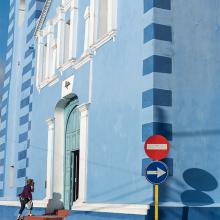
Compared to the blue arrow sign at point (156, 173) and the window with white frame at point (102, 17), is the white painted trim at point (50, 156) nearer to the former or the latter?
the window with white frame at point (102, 17)

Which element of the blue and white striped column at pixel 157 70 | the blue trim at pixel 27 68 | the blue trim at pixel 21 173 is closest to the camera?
the blue and white striped column at pixel 157 70

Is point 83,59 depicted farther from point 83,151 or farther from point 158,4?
point 158,4

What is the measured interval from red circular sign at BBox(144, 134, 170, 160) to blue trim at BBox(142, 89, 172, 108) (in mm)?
1474

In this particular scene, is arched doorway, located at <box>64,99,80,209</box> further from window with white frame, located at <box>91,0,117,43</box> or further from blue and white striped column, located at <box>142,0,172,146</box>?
blue and white striped column, located at <box>142,0,172,146</box>

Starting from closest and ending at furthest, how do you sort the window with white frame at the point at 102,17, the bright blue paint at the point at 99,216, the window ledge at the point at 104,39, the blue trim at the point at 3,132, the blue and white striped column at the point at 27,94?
the bright blue paint at the point at 99,216, the window ledge at the point at 104,39, the window with white frame at the point at 102,17, the blue and white striped column at the point at 27,94, the blue trim at the point at 3,132

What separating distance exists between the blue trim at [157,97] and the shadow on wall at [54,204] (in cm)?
656

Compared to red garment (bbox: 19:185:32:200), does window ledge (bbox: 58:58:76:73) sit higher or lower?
higher

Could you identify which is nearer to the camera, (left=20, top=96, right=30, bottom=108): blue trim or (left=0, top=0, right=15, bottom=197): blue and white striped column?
(left=20, top=96, right=30, bottom=108): blue trim

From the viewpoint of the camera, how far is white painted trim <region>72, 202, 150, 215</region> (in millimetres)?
11430

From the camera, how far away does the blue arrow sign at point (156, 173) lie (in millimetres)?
10305

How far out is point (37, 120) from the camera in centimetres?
1973

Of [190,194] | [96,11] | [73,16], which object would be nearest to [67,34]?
[73,16]

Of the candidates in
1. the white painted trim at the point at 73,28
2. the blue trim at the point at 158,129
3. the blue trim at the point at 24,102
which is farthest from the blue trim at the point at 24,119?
the blue trim at the point at 158,129

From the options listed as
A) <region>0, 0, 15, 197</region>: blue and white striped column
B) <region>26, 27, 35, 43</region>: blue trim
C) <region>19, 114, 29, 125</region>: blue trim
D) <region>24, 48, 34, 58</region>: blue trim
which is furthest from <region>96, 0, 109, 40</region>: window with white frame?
<region>0, 0, 15, 197</region>: blue and white striped column
